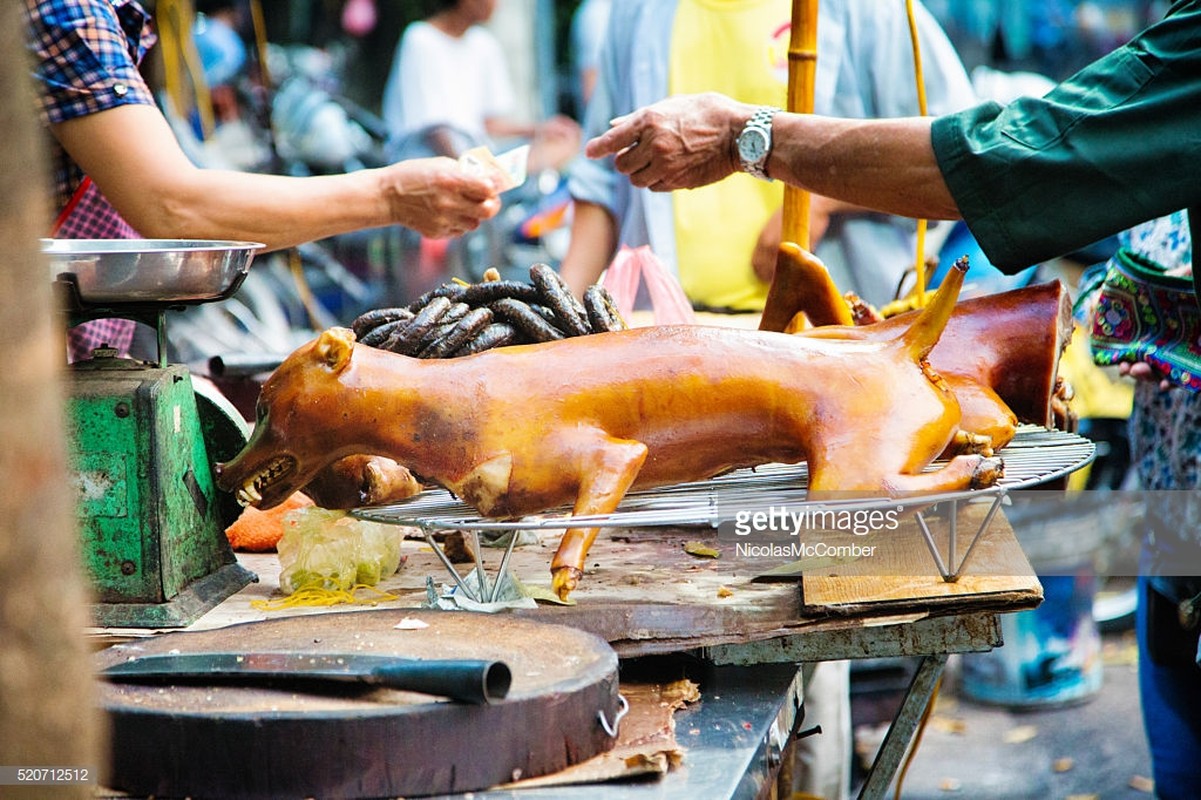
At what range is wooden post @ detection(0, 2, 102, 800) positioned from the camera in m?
0.86

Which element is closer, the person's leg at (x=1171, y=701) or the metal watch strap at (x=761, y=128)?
the metal watch strap at (x=761, y=128)

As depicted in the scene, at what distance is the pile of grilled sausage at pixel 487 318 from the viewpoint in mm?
2471

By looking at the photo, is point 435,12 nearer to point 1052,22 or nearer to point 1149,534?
point 1052,22

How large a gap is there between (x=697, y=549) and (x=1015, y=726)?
132 inches

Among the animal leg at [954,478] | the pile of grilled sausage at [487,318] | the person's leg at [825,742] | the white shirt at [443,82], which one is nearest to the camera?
the animal leg at [954,478]

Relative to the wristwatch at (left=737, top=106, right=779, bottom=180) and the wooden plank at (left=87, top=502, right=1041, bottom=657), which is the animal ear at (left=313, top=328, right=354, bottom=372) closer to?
the wooden plank at (left=87, top=502, right=1041, bottom=657)

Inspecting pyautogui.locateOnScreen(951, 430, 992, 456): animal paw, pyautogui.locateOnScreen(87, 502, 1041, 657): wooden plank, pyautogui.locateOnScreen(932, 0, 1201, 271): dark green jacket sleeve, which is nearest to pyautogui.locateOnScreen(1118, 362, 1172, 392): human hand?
pyautogui.locateOnScreen(932, 0, 1201, 271): dark green jacket sleeve

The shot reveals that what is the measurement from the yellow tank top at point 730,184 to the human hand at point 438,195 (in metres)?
1.01

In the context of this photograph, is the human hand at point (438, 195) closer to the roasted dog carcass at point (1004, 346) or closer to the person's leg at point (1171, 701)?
the roasted dog carcass at point (1004, 346)

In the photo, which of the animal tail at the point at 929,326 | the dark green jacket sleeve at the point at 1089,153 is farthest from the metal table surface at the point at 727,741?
the dark green jacket sleeve at the point at 1089,153

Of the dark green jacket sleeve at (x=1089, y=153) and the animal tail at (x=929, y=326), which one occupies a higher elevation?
the dark green jacket sleeve at (x=1089, y=153)

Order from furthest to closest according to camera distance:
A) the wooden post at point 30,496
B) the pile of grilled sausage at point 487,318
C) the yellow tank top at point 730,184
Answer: the yellow tank top at point 730,184 < the pile of grilled sausage at point 487,318 < the wooden post at point 30,496

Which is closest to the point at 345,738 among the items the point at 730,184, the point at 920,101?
the point at 920,101

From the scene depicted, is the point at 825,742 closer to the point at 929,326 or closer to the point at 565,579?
the point at 929,326
